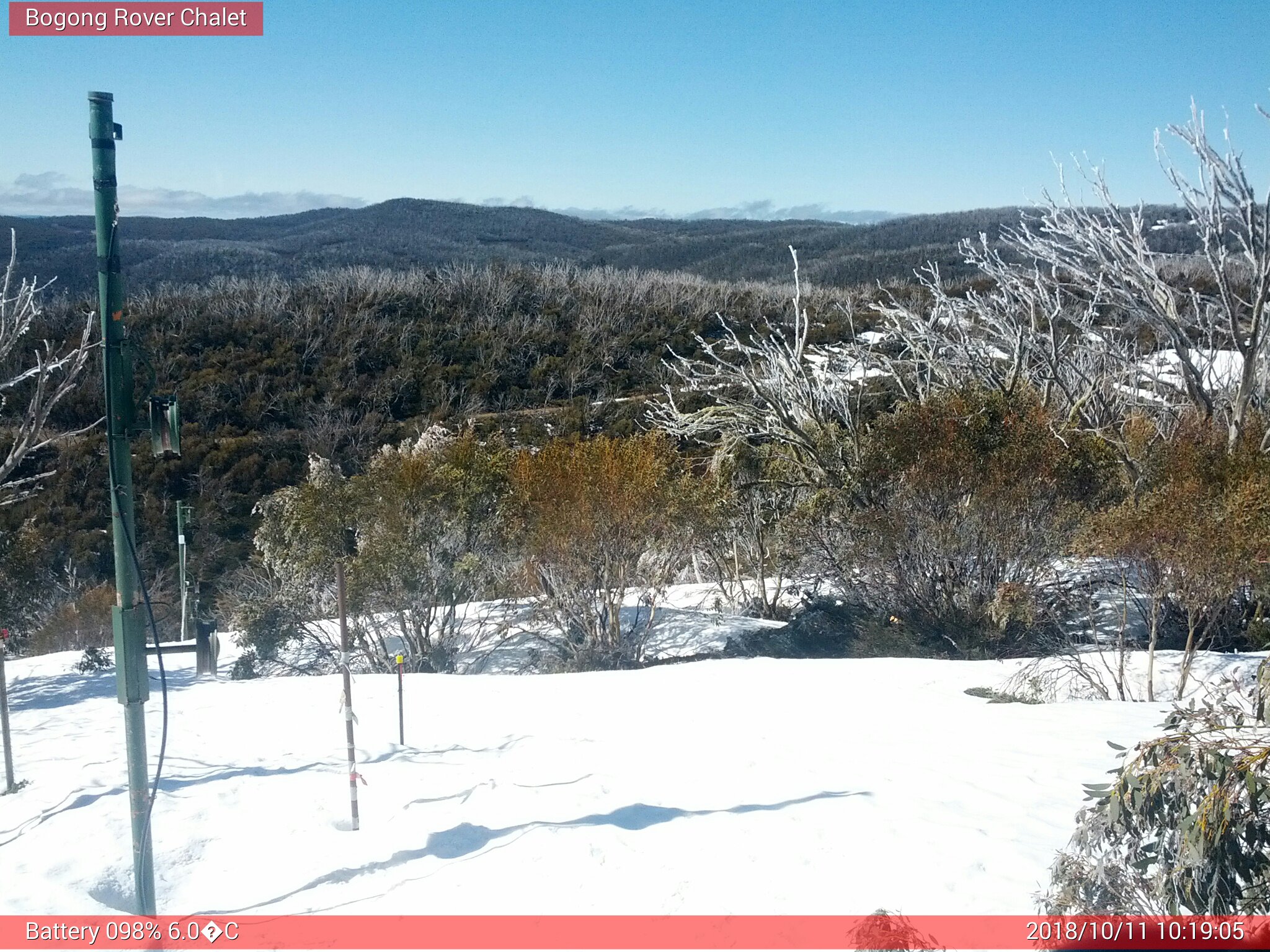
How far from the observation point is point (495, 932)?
4.08 meters

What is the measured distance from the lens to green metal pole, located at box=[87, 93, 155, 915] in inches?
141

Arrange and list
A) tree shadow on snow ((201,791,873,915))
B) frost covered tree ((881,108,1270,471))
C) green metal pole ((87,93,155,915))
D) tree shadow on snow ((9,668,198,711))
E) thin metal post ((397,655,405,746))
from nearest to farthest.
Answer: green metal pole ((87,93,155,915)), tree shadow on snow ((201,791,873,915)), thin metal post ((397,655,405,746)), tree shadow on snow ((9,668,198,711)), frost covered tree ((881,108,1270,471))

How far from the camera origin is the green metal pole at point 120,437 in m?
3.58

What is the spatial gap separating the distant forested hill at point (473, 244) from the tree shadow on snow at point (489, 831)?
4209 centimetres

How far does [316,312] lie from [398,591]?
33.6 metres

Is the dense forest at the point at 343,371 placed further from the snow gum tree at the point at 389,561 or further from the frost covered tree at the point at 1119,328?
the frost covered tree at the point at 1119,328

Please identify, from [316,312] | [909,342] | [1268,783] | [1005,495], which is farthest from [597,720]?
[316,312]

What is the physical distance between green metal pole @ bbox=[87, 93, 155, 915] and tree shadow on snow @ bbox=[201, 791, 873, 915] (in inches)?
41.5

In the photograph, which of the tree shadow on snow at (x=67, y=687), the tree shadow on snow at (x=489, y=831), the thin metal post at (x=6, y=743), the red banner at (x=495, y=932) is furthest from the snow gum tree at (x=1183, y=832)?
the tree shadow on snow at (x=67, y=687)

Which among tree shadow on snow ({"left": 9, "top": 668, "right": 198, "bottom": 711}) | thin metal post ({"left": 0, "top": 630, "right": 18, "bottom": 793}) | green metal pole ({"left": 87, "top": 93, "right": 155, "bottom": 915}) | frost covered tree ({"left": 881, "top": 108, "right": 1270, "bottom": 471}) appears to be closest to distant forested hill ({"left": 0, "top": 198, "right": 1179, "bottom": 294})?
frost covered tree ({"left": 881, "top": 108, "right": 1270, "bottom": 471})

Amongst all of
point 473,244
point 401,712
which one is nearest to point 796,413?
point 401,712

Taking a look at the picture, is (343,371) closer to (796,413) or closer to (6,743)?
(796,413)

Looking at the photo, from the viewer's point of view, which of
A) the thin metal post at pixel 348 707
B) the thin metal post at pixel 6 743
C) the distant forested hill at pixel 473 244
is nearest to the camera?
the thin metal post at pixel 348 707

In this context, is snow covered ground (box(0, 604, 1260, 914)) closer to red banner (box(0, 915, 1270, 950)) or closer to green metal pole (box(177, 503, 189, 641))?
red banner (box(0, 915, 1270, 950))
